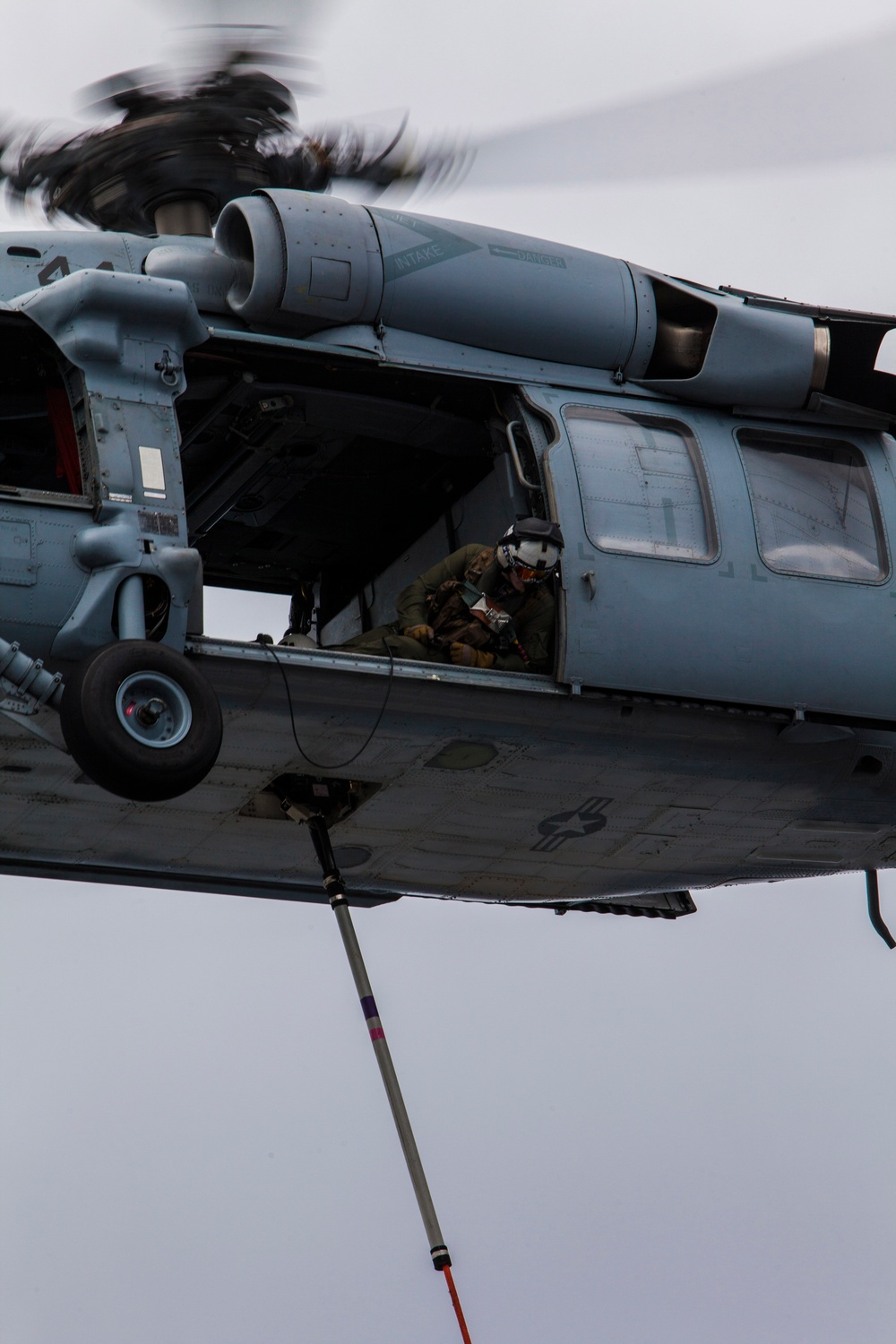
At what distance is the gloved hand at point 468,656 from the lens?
9.45 meters

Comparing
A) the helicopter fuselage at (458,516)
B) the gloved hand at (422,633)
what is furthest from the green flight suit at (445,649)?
the helicopter fuselage at (458,516)

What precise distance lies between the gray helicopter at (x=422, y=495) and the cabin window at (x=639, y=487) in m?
0.02

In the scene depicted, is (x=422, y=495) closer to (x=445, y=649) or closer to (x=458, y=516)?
(x=458, y=516)

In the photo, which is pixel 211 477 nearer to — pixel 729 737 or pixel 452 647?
pixel 452 647

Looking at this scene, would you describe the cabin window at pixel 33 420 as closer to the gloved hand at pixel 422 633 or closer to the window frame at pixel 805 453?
the gloved hand at pixel 422 633

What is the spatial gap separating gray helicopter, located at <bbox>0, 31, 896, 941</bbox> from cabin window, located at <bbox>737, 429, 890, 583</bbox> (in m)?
0.02

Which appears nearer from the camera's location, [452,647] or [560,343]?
[452,647]

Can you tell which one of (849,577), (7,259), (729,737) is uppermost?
(7,259)

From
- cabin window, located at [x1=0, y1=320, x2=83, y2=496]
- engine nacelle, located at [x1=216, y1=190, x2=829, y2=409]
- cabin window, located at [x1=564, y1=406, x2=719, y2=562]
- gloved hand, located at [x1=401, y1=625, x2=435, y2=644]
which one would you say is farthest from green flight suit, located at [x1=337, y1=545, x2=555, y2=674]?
cabin window, located at [x1=0, y1=320, x2=83, y2=496]

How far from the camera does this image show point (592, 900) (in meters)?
12.6

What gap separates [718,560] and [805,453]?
120 centimetres

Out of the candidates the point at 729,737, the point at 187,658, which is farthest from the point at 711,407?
the point at 187,658

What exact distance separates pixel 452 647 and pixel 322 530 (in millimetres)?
2509

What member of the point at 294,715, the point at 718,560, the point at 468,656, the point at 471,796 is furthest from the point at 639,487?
the point at 294,715
